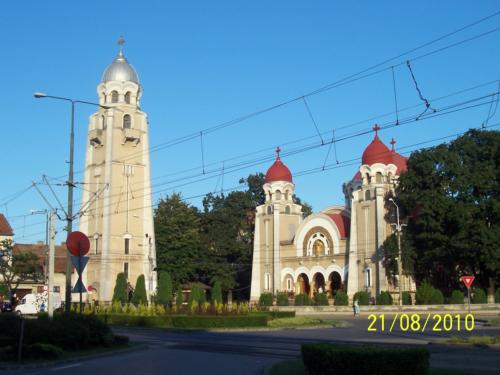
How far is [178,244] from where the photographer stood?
239ft

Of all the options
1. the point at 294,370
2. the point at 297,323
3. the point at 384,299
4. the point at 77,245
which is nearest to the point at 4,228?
the point at 384,299

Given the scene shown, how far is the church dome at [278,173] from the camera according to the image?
73.1m

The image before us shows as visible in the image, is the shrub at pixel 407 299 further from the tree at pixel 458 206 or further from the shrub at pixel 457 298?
the shrub at pixel 457 298

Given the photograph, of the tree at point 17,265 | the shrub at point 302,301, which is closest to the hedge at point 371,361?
the shrub at point 302,301

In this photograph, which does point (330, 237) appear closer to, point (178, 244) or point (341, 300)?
point (341, 300)

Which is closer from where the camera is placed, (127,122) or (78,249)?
(78,249)

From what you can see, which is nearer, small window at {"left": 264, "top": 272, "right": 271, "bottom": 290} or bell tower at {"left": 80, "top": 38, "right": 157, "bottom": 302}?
bell tower at {"left": 80, "top": 38, "right": 157, "bottom": 302}

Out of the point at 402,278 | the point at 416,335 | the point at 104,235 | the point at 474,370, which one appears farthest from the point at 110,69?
the point at 474,370

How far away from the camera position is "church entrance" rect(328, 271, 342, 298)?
66750mm

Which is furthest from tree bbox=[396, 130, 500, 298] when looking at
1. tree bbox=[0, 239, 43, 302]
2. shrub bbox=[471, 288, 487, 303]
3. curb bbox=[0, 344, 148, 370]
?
curb bbox=[0, 344, 148, 370]

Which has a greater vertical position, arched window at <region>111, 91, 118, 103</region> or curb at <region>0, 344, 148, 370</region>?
arched window at <region>111, 91, 118, 103</region>

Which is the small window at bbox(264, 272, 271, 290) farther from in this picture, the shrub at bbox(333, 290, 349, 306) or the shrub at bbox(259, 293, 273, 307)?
the shrub at bbox(333, 290, 349, 306)

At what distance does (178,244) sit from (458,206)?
32.5m

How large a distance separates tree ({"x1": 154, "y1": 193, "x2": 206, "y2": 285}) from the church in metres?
6.93
